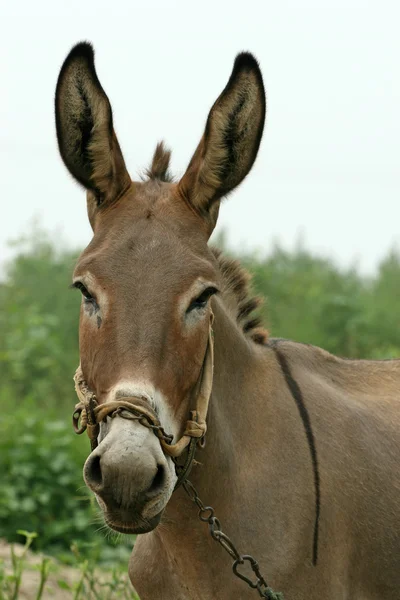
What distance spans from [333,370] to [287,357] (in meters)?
0.36

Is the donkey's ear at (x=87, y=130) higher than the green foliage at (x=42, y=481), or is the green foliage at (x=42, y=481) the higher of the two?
the donkey's ear at (x=87, y=130)

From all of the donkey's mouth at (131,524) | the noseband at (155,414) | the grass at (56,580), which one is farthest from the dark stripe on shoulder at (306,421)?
the grass at (56,580)

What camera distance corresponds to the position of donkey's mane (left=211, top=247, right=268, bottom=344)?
447 cm

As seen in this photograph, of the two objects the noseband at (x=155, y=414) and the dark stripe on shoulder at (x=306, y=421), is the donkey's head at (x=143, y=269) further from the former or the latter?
the dark stripe on shoulder at (x=306, y=421)

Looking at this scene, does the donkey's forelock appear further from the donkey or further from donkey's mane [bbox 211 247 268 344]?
donkey's mane [bbox 211 247 268 344]

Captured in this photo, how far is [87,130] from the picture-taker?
405 centimetres

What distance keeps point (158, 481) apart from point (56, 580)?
3766 mm

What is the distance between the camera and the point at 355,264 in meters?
15.0

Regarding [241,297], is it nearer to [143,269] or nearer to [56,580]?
[143,269]

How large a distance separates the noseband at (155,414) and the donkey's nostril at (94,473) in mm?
182

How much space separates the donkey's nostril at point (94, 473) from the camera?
3.31 m

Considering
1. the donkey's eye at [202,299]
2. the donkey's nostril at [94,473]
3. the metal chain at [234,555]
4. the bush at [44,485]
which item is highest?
the donkey's eye at [202,299]

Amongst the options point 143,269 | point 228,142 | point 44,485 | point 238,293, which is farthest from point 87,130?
point 44,485

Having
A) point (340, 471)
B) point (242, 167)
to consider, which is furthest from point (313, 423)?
point (242, 167)
